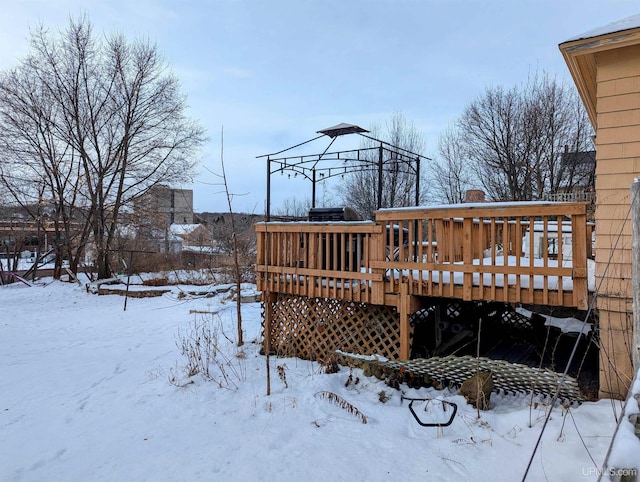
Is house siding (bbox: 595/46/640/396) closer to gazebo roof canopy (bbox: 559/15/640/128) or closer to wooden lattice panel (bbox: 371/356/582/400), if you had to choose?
gazebo roof canopy (bbox: 559/15/640/128)

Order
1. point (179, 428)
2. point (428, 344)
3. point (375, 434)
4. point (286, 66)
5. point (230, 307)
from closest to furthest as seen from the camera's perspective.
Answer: point (375, 434), point (179, 428), point (428, 344), point (230, 307), point (286, 66)

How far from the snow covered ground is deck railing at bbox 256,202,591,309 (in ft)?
2.99

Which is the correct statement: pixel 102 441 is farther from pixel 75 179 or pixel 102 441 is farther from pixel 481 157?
pixel 481 157

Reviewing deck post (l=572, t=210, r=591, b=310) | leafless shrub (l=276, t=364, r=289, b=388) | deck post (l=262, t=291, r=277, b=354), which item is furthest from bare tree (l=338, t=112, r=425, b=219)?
deck post (l=572, t=210, r=591, b=310)

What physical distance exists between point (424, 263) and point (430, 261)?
0.07m

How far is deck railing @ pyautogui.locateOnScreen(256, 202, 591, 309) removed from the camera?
329cm

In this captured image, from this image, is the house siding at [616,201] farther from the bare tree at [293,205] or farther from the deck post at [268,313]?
the bare tree at [293,205]

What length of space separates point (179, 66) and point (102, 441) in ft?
47.5

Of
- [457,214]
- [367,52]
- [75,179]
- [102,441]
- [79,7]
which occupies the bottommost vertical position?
[102,441]

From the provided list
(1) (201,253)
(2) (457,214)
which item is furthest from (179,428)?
(1) (201,253)

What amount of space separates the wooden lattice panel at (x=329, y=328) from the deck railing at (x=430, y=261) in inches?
11.5

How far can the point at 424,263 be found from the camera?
13.0 ft

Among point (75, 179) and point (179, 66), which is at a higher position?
point (179, 66)

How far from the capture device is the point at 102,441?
2971mm
